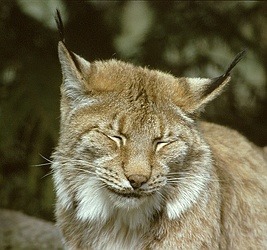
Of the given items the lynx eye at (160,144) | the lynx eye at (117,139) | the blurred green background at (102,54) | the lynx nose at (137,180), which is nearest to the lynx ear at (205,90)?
the lynx eye at (160,144)

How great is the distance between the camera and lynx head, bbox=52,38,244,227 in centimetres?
508

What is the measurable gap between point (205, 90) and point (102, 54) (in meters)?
3.07

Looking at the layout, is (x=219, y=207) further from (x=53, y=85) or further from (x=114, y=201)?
(x=53, y=85)

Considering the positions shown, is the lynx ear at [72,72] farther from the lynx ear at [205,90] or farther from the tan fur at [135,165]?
the lynx ear at [205,90]

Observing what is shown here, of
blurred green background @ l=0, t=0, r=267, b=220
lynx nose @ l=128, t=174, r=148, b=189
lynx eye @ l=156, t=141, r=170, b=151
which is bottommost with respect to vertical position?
lynx nose @ l=128, t=174, r=148, b=189

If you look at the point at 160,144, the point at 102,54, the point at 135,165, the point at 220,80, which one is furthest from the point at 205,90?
the point at 102,54

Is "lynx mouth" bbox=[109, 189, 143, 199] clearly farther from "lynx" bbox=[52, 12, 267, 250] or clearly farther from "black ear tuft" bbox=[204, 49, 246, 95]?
"black ear tuft" bbox=[204, 49, 246, 95]

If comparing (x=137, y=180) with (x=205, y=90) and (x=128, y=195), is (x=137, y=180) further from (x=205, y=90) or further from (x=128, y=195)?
(x=205, y=90)

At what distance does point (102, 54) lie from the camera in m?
8.38

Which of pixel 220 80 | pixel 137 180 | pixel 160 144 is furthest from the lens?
pixel 220 80

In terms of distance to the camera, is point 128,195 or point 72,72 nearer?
point 128,195

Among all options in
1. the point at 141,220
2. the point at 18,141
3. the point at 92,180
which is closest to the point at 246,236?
the point at 141,220

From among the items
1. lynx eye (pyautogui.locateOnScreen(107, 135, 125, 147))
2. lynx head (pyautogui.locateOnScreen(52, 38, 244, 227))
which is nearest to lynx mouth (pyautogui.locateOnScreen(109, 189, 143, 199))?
lynx head (pyautogui.locateOnScreen(52, 38, 244, 227))

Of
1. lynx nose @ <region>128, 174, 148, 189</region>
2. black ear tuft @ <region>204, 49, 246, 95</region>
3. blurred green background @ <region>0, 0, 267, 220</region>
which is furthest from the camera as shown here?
blurred green background @ <region>0, 0, 267, 220</region>
